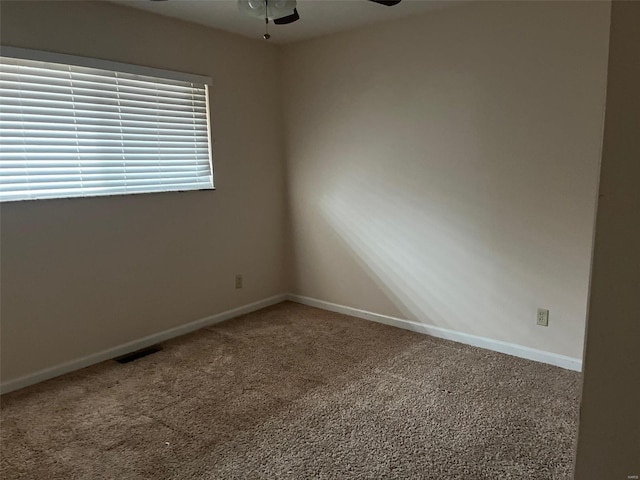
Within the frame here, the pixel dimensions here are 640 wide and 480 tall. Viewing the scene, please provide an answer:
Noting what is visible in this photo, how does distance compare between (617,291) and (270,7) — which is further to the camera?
(270,7)

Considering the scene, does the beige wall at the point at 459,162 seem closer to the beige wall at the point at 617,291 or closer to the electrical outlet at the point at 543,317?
the electrical outlet at the point at 543,317

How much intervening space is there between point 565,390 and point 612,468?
216 centimetres

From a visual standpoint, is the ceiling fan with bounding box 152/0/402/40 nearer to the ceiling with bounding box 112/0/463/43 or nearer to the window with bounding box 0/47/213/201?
the ceiling with bounding box 112/0/463/43

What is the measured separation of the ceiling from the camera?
3.02m

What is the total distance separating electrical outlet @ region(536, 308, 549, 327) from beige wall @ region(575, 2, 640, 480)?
2.44 m

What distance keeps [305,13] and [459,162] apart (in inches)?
57.5

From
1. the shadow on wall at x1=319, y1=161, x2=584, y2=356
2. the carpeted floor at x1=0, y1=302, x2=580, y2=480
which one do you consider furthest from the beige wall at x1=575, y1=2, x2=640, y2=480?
the shadow on wall at x1=319, y1=161, x2=584, y2=356

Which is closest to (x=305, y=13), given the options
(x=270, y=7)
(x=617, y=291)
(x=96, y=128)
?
(x=270, y=7)

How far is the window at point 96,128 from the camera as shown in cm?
267

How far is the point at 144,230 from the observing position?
3328 mm

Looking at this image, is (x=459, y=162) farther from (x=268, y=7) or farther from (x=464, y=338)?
(x=268, y=7)

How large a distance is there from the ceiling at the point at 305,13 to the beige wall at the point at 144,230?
0.49ft

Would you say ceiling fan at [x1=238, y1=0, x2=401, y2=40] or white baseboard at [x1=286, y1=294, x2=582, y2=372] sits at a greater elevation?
ceiling fan at [x1=238, y1=0, x2=401, y2=40]

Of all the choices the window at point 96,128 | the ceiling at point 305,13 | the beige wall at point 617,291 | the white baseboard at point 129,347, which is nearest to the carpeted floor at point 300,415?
the white baseboard at point 129,347
